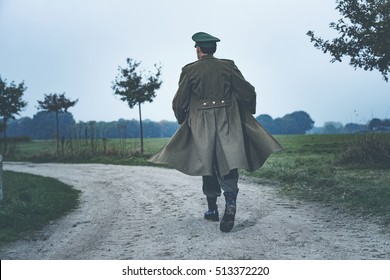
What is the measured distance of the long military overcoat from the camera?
15.3ft

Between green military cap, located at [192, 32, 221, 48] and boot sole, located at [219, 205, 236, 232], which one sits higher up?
green military cap, located at [192, 32, 221, 48]

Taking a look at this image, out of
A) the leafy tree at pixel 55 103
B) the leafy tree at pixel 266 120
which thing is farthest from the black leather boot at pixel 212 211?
the leafy tree at pixel 266 120

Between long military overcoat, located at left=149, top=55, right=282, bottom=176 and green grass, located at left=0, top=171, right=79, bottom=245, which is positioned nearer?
long military overcoat, located at left=149, top=55, right=282, bottom=176

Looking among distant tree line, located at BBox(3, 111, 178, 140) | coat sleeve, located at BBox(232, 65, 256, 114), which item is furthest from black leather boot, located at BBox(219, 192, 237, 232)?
distant tree line, located at BBox(3, 111, 178, 140)

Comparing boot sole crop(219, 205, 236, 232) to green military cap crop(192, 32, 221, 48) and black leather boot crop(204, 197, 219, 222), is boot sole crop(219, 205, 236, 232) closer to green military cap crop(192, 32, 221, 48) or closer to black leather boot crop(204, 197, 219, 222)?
black leather boot crop(204, 197, 219, 222)

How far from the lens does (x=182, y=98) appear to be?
486 centimetres

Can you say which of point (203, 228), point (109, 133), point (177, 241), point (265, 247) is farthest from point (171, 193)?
point (109, 133)

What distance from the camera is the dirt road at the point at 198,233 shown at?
12.0 feet

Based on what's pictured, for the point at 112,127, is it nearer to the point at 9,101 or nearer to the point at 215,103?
the point at 9,101

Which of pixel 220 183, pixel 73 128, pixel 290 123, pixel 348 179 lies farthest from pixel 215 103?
pixel 290 123

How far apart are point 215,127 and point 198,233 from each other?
1324mm

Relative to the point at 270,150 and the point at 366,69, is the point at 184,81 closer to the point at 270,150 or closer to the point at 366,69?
the point at 270,150

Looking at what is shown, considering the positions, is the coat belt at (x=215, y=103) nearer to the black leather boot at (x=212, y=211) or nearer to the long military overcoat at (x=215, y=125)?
the long military overcoat at (x=215, y=125)

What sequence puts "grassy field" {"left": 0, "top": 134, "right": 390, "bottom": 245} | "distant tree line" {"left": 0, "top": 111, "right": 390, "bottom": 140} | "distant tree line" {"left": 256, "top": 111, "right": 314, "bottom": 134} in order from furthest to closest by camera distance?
1. "distant tree line" {"left": 256, "top": 111, "right": 314, "bottom": 134}
2. "distant tree line" {"left": 0, "top": 111, "right": 390, "bottom": 140}
3. "grassy field" {"left": 0, "top": 134, "right": 390, "bottom": 245}
